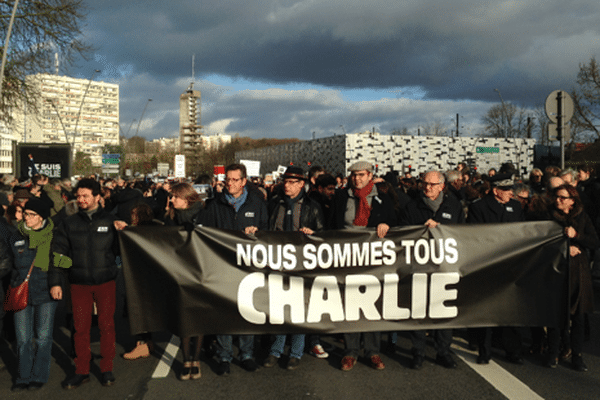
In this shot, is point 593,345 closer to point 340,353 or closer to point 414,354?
point 414,354

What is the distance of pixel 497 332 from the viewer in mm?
5918

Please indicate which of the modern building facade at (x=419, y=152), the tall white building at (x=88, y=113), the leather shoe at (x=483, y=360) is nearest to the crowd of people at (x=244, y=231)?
the leather shoe at (x=483, y=360)

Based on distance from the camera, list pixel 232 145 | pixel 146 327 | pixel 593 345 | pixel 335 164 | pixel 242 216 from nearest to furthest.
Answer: pixel 146 327, pixel 242 216, pixel 593 345, pixel 335 164, pixel 232 145

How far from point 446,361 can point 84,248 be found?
3708 millimetres

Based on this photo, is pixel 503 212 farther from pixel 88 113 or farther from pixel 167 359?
pixel 88 113

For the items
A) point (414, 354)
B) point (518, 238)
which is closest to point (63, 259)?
point (414, 354)

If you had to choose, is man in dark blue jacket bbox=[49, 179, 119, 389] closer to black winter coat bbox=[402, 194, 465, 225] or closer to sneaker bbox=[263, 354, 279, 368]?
sneaker bbox=[263, 354, 279, 368]

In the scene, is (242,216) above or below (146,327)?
above

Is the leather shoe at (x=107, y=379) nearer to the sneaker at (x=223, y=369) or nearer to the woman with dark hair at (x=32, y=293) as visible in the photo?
the woman with dark hair at (x=32, y=293)

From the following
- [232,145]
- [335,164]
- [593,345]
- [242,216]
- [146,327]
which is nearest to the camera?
[146,327]

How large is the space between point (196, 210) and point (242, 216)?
25.7 inches

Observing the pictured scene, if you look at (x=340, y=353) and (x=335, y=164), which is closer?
(x=340, y=353)

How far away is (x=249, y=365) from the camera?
17.9 feet

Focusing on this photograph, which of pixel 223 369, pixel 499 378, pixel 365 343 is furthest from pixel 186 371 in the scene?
pixel 499 378
